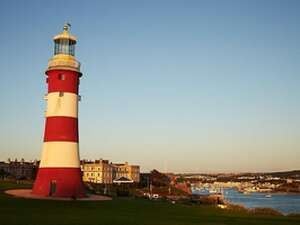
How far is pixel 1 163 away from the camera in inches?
5320

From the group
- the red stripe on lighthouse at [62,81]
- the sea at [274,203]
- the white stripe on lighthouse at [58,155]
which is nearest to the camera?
the white stripe on lighthouse at [58,155]

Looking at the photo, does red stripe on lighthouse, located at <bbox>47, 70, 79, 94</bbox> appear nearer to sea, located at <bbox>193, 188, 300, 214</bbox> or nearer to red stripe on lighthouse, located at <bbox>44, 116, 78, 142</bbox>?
red stripe on lighthouse, located at <bbox>44, 116, 78, 142</bbox>

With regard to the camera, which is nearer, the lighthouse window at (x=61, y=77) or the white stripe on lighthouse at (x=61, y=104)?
the white stripe on lighthouse at (x=61, y=104)

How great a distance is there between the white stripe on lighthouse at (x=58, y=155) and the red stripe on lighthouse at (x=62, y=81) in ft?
12.1

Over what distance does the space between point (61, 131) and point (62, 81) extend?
3424 mm

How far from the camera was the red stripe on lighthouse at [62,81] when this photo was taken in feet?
104

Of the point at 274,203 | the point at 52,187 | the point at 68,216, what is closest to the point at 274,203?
the point at 274,203

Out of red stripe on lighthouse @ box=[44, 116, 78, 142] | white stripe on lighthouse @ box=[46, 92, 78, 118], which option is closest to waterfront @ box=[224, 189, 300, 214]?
red stripe on lighthouse @ box=[44, 116, 78, 142]

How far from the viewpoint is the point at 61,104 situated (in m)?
31.4

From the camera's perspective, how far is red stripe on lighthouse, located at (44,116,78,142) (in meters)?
31.1

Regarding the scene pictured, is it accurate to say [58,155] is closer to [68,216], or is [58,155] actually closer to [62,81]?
[62,81]

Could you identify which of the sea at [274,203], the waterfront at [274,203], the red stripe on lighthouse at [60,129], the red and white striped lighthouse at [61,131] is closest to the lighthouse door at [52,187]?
the red and white striped lighthouse at [61,131]

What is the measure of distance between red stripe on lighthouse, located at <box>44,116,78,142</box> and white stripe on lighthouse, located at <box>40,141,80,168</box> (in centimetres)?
34

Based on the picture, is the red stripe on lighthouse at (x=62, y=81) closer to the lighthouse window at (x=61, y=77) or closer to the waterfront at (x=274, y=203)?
the lighthouse window at (x=61, y=77)
